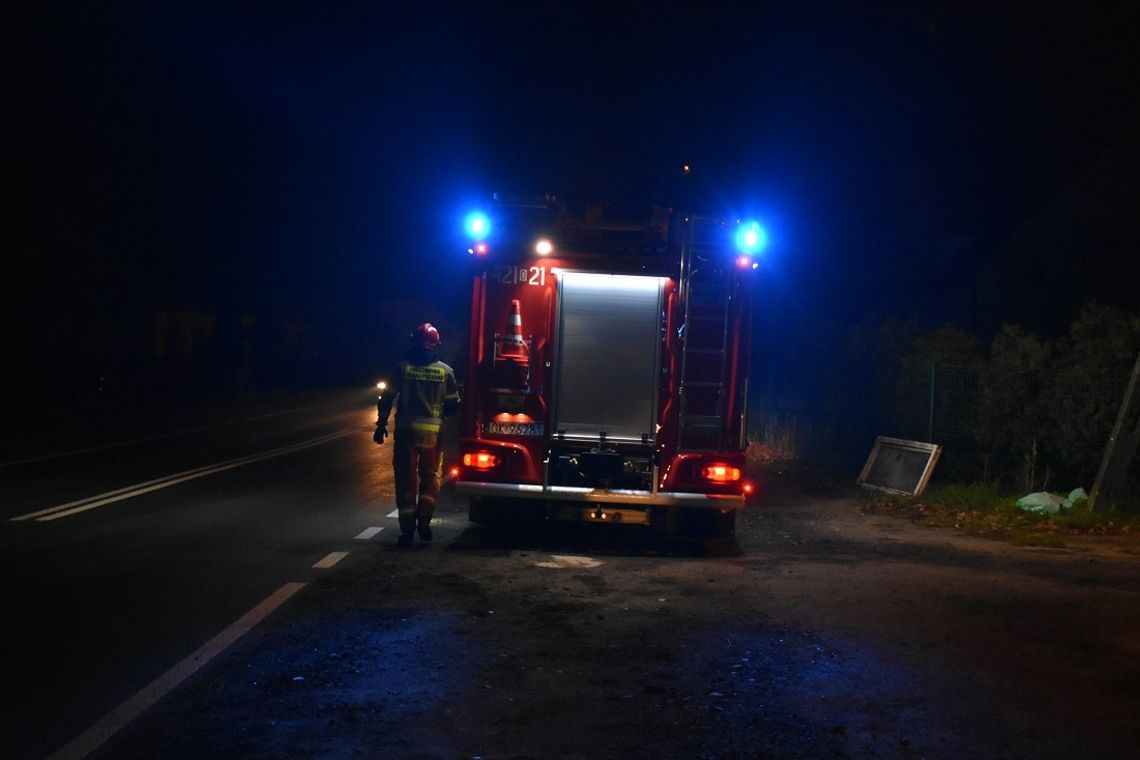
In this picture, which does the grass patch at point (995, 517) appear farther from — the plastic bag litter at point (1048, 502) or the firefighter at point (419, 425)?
the firefighter at point (419, 425)

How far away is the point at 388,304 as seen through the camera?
94.4 meters

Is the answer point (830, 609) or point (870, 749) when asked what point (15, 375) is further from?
point (870, 749)

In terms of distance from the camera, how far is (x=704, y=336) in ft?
31.6

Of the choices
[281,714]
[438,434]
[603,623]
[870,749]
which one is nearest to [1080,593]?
[603,623]

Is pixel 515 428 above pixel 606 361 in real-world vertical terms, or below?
below

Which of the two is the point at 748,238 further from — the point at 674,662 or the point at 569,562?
the point at 674,662

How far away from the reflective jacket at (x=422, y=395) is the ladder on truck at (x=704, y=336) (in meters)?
2.09

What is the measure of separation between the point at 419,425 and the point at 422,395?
0.88 feet

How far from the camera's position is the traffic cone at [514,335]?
967cm

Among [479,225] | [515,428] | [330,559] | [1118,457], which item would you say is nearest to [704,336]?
[515,428]

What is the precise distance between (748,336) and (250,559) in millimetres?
4524

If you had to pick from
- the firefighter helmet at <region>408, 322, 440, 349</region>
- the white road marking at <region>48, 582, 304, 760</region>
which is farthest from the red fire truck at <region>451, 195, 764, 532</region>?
the white road marking at <region>48, 582, 304, 760</region>

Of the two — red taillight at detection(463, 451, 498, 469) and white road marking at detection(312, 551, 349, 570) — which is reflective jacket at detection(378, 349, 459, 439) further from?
white road marking at detection(312, 551, 349, 570)

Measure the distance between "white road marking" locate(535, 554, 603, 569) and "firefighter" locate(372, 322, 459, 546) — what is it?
1293 mm
